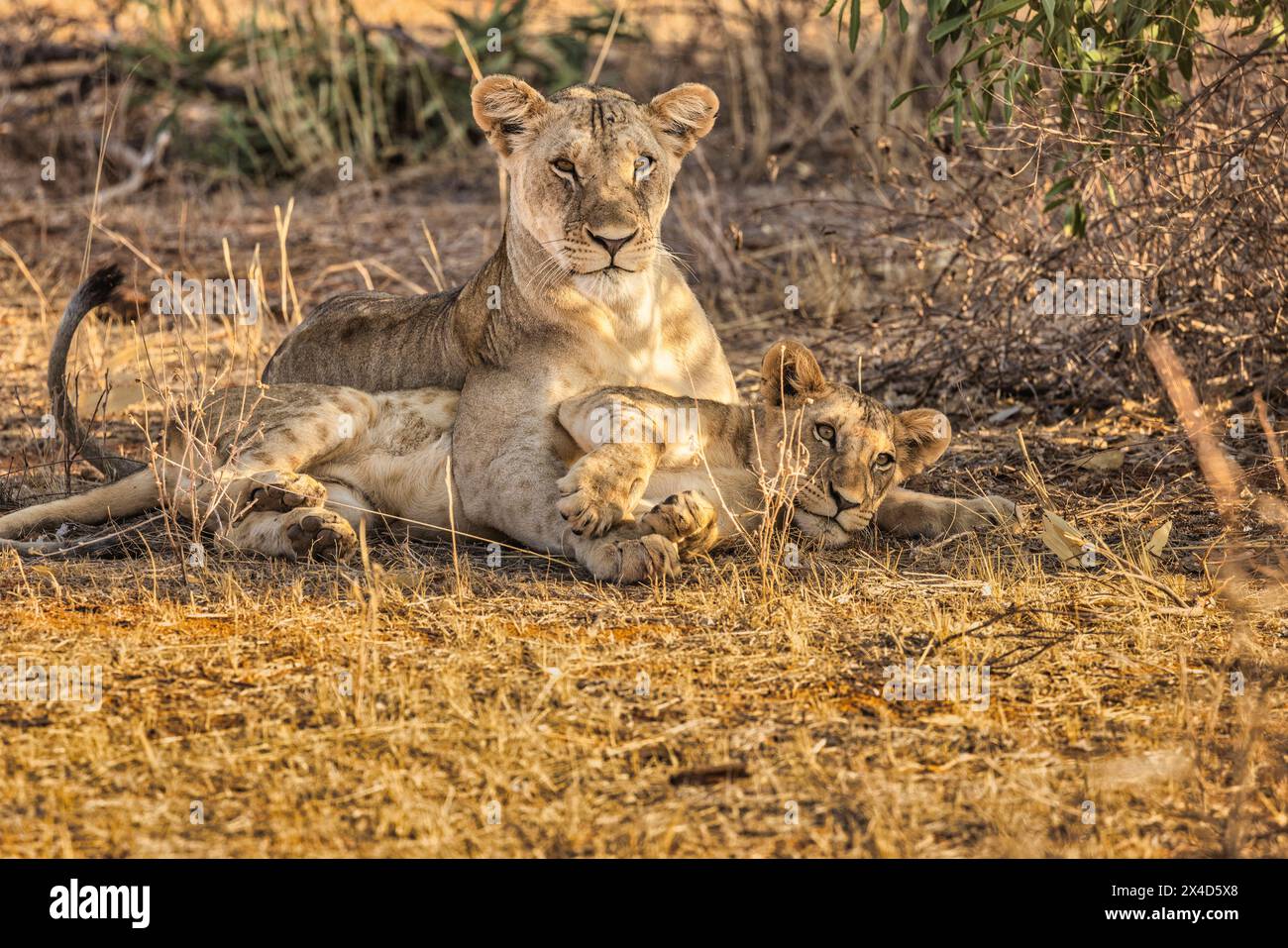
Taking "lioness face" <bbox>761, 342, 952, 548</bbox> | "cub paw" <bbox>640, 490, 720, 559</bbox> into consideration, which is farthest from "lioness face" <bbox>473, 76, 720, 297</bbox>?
"cub paw" <bbox>640, 490, 720, 559</bbox>

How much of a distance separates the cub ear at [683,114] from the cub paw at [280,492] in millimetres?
1448

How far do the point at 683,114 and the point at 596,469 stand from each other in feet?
4.09

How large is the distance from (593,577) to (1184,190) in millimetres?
2747

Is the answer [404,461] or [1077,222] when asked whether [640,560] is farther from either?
[1077,222]

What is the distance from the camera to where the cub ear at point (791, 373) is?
14.9ft

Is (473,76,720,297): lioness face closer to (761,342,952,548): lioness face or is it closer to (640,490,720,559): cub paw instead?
(761,342,952,548): lioness face

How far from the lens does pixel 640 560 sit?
4.06 metres

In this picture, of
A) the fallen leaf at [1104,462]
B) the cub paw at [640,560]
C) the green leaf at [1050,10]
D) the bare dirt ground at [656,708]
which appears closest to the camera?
the bare dirt ground at [656,708]

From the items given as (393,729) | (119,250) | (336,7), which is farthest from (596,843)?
(336,7)

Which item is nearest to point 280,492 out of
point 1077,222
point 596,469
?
point 596,469

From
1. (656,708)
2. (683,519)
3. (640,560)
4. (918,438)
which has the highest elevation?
(918,438)

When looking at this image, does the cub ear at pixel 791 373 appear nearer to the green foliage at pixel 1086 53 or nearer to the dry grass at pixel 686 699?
the dry grass at pixel 686 699

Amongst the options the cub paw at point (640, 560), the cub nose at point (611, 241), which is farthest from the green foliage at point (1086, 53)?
the cub paw at point (640, 560)
